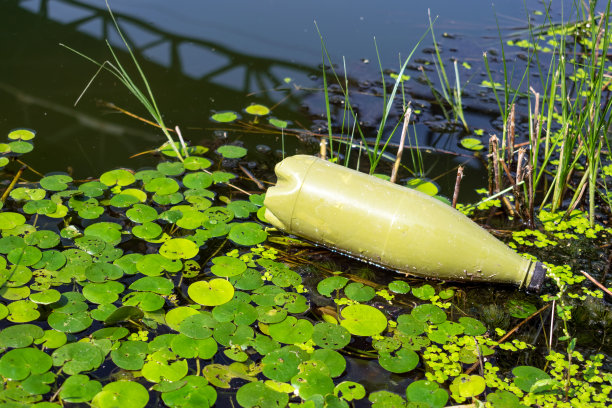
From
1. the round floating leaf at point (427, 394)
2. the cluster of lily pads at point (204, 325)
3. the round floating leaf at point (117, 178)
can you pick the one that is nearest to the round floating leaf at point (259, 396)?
the cluster of lily pads at point (204, 325)

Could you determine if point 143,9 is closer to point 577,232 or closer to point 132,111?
point 132,111

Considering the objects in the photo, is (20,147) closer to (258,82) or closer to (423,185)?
(258,82)

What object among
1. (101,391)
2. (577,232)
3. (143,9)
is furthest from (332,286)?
(143,9)

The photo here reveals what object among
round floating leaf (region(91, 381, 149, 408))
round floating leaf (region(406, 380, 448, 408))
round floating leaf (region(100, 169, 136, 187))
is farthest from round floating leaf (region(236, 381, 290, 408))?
round floating leaf (region(100, 169, 136, 187))

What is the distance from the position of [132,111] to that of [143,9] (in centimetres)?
125

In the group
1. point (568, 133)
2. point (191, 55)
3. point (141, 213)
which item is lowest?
point (141, 213)

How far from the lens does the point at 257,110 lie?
10.6 ft

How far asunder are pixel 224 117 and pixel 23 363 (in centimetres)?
171

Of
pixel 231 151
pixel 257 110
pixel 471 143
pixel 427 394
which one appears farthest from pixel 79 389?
pixel 471 143

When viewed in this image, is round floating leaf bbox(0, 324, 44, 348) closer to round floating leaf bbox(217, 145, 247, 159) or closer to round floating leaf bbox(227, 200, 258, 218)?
round floating leaf bbox(227, 200, 258, 218)

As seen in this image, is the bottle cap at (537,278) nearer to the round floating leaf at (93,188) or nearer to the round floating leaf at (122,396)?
the round floating leaf at (122,396)

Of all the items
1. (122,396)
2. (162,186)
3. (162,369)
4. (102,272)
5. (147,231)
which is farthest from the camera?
(162,186)

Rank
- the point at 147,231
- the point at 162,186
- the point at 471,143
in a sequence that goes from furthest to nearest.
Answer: the point at 471,143 < the point at 162,186 < the point at 147,231

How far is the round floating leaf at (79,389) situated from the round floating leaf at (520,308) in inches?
52.9
